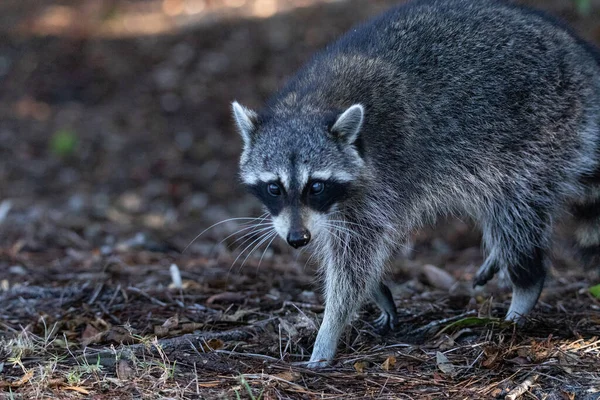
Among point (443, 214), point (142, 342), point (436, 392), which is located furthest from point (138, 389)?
point (443, 214)

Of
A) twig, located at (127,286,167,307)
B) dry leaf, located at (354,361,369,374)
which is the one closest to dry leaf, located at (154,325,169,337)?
twig, located at (127,286,167,307)

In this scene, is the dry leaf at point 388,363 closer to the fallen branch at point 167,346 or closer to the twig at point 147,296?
the fallen branch at point 167,346

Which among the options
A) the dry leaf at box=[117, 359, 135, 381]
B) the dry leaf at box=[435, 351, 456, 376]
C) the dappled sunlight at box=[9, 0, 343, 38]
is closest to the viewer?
the dry leaf at box=[117, 359, 135, 381]

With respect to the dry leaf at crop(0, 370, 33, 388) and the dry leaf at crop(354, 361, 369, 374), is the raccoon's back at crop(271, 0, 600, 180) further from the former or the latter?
the dry leaf at crop(0, 370, 33, 388)

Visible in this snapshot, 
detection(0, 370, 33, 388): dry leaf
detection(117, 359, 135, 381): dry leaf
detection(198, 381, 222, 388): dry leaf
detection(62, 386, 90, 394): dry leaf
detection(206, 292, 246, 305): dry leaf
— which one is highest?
detection(0, 370, 33, 388): dry leaf

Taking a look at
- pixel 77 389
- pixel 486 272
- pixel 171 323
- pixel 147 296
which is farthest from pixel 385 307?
pixel 77 389

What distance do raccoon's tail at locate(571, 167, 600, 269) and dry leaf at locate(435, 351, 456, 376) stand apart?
1428 mm

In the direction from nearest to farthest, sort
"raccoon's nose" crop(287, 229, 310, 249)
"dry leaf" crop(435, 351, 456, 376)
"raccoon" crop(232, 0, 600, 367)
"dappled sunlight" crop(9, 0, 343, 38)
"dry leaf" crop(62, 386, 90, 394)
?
"dry leaf" crop(62, 386, 90, 394) → "dry leaf" crop(435, 351, 456, 376) → "raccoon's nose" crop(287, 229, 310, 249) → "raccoon" crop(232, 0, 600, 367) → "dappled sunlight" crop(9, 0, 343, 38)

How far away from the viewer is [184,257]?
6.25 meters

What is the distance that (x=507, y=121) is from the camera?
15.0ft

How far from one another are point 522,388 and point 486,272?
5.15 feet

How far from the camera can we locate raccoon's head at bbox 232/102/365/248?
13.3 feet

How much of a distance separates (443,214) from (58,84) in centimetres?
715

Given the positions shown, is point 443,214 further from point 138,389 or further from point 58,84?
point 58,84
